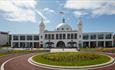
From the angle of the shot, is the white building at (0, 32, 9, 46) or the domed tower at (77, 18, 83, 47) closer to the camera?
the domed tower at (77, 18, 83, 47)

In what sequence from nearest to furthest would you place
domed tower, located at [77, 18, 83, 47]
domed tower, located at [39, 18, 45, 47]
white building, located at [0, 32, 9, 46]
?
domed tower, located at [77, 18, 83, 47] < domed tower, located at [39, 18, 45, 47] < white building, located at [0, 32, 9, 46]

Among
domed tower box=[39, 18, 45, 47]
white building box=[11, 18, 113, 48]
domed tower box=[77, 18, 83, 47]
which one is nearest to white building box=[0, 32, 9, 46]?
white building box=[11, 18, 113, 48]

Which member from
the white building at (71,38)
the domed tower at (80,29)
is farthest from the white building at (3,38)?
the domed tower at (80,29)

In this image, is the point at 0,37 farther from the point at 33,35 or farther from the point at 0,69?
the point at 0,69

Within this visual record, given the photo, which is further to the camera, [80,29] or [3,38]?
[3,38]

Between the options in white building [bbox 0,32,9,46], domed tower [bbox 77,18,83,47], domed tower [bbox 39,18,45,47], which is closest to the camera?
domed tower [bbox 77,18,83,47]

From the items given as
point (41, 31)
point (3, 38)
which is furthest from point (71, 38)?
point (3, 38)

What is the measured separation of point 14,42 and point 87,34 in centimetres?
4053

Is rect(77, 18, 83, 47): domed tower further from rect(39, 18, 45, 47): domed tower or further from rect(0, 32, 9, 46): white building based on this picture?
rect(0, 32, 9, 46): white building

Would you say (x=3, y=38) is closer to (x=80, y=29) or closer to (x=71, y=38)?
(x=71, y=38)

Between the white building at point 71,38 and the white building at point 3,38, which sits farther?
the white building at point 3,38

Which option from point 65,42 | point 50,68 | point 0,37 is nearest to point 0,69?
point 50,68

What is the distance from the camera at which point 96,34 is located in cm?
7444

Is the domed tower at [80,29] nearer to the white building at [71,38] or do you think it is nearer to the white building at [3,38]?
the white building at [71,38]
